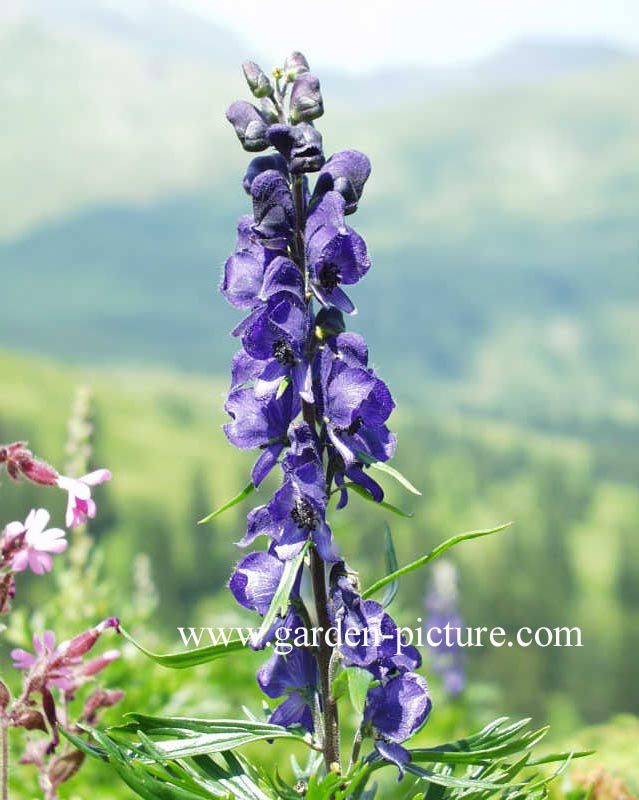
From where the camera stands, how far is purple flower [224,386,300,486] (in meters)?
1.95

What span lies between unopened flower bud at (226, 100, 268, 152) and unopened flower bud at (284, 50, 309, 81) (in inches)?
4.4

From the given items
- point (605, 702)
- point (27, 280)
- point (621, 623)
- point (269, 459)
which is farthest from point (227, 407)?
point (27, 280)

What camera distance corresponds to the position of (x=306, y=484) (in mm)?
1842

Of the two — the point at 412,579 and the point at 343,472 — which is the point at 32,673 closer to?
the point at 343,472

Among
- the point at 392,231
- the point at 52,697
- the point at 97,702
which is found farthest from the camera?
the point at 392,231

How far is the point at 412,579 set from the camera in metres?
26.4

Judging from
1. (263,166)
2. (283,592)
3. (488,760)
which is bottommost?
(488,760)

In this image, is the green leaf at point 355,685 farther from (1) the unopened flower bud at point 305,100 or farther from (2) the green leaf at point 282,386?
(1) the unopened flower bud at point 305,100

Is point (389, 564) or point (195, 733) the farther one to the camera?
point (389, 564)

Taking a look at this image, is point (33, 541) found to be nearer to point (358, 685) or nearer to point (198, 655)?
point (198, 655)

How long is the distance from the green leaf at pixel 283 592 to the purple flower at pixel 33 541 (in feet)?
1.54

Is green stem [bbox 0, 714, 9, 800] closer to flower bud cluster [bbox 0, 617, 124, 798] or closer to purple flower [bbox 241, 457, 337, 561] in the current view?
flower bud cluster [bbox 0, 617, 124, 798]

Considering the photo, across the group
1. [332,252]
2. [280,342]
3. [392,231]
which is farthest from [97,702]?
[392,231]

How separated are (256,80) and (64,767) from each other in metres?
1.57
